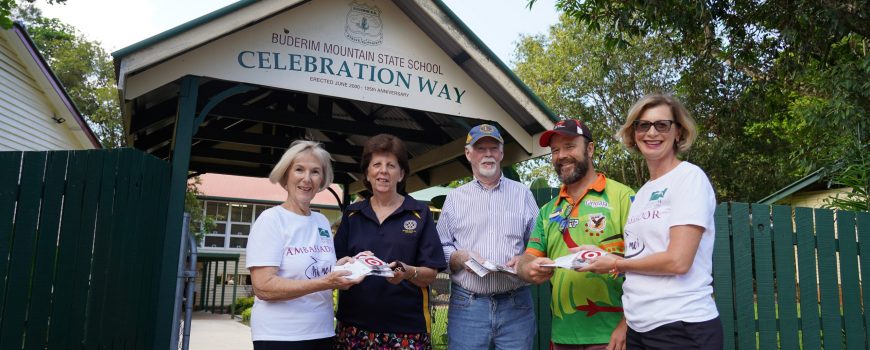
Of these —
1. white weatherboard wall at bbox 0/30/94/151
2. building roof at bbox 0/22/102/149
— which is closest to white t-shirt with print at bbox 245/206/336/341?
building roof at bbox 0/22/102/149

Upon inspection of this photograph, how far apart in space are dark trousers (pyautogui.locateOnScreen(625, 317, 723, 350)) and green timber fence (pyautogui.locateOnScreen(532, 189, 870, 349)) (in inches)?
94.7

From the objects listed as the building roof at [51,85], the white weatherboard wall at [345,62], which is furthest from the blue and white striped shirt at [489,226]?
the building roof at [51,85]

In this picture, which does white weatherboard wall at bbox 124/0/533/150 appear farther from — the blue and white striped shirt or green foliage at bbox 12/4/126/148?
green foliage at bbox 12/4/126/148

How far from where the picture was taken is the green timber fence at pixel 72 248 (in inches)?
115

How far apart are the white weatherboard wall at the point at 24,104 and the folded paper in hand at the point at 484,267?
11.2 metres

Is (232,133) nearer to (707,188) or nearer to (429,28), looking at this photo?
(429,28)

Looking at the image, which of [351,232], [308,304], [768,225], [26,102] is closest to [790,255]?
[768,225]

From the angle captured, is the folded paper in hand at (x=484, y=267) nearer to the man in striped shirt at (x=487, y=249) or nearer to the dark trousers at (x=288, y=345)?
the man in striped shirt at (x=487, y=249)

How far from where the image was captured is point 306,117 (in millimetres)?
6793

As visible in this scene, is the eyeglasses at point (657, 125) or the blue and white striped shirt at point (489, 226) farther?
the blue and white striped shirt at point (489, 226)

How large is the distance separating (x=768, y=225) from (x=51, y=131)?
1433 centimetres

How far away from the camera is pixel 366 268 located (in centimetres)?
276

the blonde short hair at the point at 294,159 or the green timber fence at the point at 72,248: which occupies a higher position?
the blonde short hair at the point at 294,159

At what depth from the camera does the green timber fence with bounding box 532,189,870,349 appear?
4.58 meters
